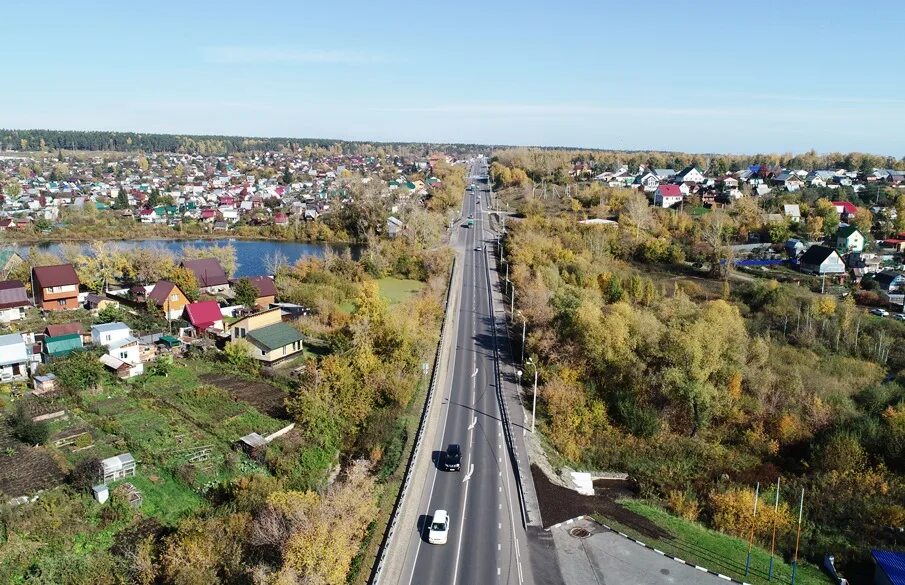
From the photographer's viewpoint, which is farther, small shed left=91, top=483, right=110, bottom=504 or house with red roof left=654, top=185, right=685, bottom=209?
house with red roof left=654, top=185, right=685, bottom=209

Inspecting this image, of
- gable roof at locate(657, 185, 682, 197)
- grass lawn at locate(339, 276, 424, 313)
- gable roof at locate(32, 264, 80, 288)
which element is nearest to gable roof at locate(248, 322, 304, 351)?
grass lawn at locate(339, 276, 424, 313)

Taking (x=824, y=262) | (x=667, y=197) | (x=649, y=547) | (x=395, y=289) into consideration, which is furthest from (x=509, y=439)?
(x=667, y=197)

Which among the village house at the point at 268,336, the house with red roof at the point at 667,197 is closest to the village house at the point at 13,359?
the village house at the point at 268,336

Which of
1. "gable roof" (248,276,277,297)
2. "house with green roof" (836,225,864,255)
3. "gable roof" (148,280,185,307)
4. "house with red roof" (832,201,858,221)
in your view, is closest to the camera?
"gable roof" (148,280,185,307)

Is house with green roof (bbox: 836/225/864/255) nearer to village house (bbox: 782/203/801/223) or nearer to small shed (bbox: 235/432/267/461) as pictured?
village house (bbox: 782/203/801/223)

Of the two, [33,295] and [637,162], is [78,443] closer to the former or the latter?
[33,295]

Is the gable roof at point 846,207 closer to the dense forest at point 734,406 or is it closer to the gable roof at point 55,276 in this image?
the dense forest at point 734,406
